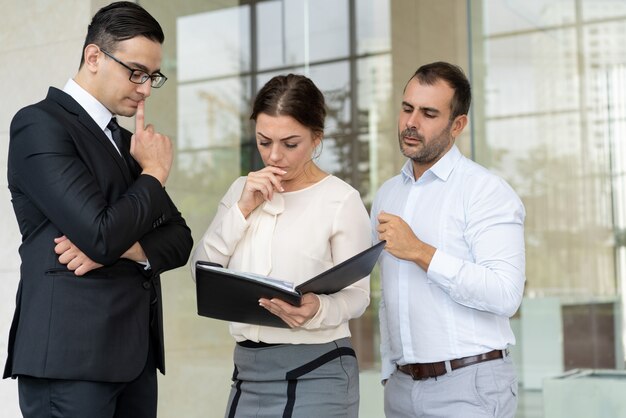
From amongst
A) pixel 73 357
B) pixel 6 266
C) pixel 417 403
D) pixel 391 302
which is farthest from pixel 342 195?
pixel 6 266

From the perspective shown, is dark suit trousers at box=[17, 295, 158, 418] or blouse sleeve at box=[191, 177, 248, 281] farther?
blouse sleeve at box=[191, 177, 248, 281]

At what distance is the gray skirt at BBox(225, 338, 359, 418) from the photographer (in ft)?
7.48

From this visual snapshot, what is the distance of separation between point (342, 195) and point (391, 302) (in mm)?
393

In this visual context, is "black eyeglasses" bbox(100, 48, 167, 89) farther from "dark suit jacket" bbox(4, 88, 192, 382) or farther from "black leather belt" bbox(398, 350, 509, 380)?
"black leather belt" bbox(398, 350, 509, 380)

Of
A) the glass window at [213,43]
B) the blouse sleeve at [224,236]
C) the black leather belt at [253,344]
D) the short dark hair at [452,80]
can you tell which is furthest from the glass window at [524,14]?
the black leather belt at [253,344]

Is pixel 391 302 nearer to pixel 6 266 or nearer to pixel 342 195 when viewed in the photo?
pixel 342 195

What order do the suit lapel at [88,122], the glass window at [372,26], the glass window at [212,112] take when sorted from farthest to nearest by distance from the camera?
the glass window at [372,26] → the glass window at [212,112] → the suit lapel at [88,122]

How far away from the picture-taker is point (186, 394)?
14.4 ft

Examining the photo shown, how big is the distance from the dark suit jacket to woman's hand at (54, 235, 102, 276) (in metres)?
0.03

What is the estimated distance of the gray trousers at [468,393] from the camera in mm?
2369

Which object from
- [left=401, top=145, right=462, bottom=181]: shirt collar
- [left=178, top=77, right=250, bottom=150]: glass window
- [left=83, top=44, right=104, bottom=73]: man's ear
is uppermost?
[left=178, top=77, right=250, bottom=150]: glass window

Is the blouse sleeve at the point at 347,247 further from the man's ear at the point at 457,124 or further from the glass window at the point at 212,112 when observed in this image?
the glass window at the point at 212,112

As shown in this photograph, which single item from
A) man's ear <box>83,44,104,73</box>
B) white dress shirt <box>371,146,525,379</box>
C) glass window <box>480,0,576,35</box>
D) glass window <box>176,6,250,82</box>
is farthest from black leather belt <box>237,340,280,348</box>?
glass window <box>480,0,576,35</box>

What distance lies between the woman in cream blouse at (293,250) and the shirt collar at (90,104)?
0.41 meters
